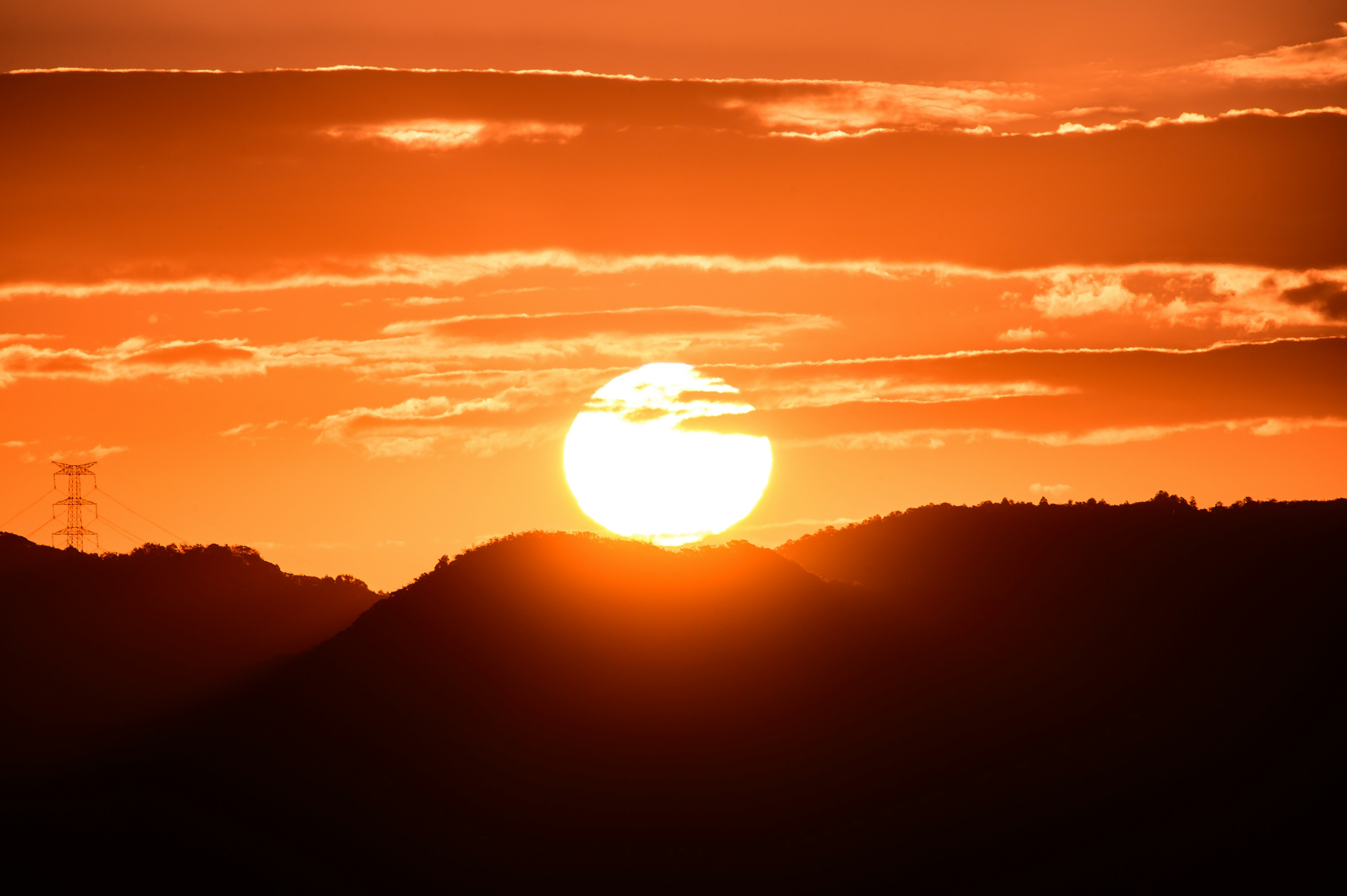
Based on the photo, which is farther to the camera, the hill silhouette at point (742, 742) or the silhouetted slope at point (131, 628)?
the silhouetted slope at point (131, 628)

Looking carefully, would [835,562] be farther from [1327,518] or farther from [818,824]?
[818,824]

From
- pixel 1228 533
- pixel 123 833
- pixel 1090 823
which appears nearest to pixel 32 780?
pixel 123 833

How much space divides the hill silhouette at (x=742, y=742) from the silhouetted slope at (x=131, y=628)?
76.1 feet

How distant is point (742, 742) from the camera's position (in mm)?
75938

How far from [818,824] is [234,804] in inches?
1134

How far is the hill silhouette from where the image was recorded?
68062 millimetres

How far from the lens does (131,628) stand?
411 ft

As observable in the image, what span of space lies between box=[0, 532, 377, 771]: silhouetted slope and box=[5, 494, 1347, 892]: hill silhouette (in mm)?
23185

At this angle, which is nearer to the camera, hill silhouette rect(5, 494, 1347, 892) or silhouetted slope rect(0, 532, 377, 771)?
hill silhouette rect(5, 494, 1347, 892)

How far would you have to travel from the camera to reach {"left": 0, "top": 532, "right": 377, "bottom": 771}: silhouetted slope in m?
105

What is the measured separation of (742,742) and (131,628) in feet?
233

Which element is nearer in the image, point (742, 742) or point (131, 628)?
point (742, 742)

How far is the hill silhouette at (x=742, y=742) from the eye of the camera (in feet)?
223

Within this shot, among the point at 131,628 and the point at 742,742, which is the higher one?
the point at 131,628
